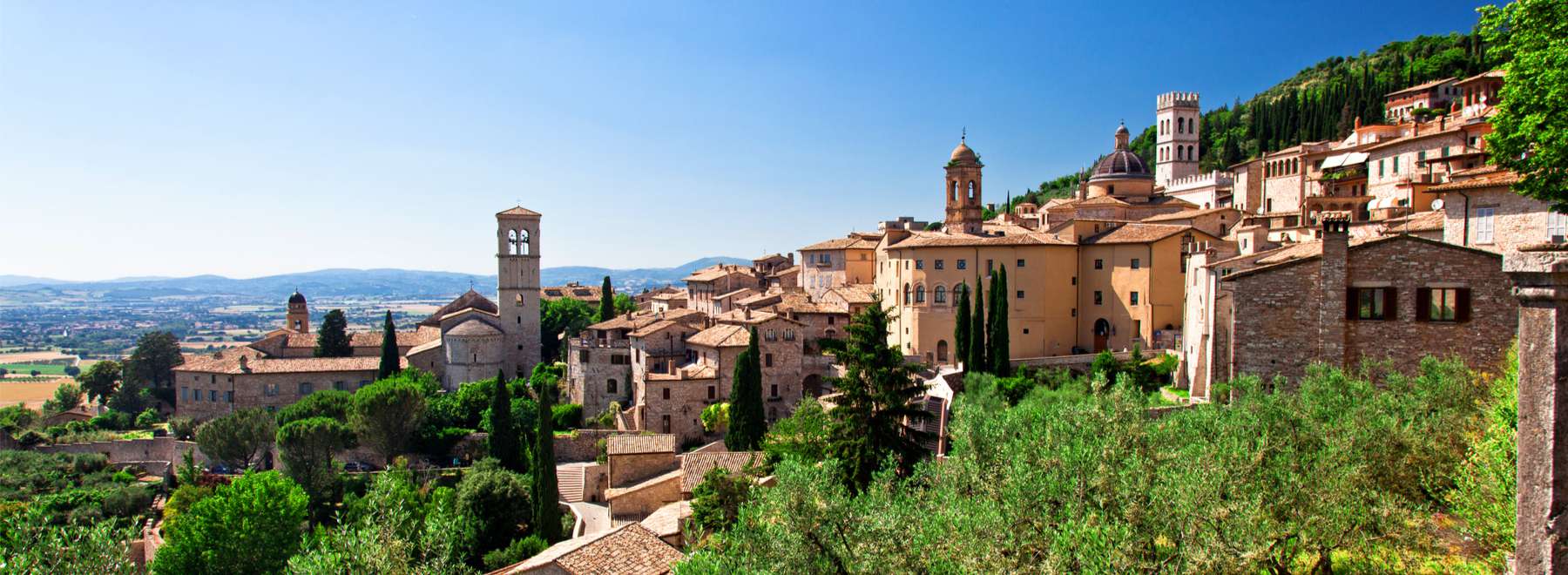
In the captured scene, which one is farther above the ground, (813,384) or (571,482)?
(813,384)

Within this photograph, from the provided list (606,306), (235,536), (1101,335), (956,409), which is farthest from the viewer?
(606,306)

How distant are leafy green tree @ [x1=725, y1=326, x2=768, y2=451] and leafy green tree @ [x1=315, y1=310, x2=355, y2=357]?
3365 cm

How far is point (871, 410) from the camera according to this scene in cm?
2480

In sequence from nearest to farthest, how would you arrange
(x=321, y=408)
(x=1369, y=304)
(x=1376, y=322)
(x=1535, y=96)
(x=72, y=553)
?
1. (x=72, y=553)
2. (x=1535, y=96)
3. (x=1376, y=322)
4. (x=1369, y=304)
5. (x=321, y=408)

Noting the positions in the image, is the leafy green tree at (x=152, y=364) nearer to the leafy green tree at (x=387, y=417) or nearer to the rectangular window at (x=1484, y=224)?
the leafy green tree at (x=387, y=417)

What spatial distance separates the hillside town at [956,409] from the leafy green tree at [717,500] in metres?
0.12

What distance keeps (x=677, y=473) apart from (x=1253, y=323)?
19953 mm

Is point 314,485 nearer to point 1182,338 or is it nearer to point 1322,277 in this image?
point 1182,338

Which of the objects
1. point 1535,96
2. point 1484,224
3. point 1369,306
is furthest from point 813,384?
point 1535,96

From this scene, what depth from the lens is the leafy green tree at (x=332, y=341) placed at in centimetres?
5900

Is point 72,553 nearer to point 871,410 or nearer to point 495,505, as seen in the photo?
point 871,410

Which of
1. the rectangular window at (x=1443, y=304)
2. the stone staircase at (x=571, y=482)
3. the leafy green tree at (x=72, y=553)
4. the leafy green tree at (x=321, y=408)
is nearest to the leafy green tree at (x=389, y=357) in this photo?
the leafy green tree at (x=321, y=408)

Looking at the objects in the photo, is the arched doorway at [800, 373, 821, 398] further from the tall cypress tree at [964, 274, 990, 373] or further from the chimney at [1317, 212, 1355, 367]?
the chimney at [1317, 212, 1355, 367]

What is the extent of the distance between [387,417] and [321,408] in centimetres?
617
